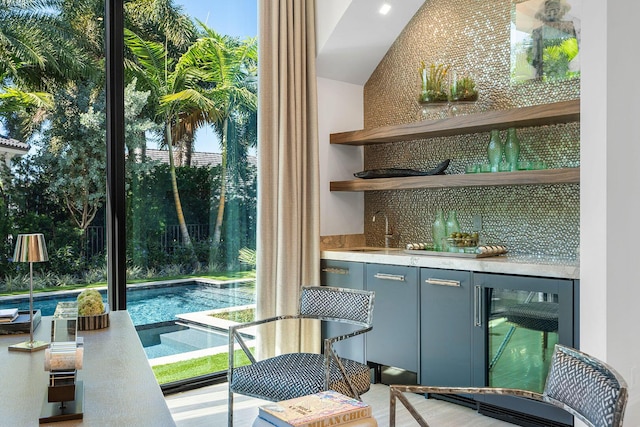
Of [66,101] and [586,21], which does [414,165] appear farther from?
[66,101]

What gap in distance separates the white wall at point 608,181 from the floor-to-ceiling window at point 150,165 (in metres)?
2.04

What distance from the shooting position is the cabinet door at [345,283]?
3.81 meters

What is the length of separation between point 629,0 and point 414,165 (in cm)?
173

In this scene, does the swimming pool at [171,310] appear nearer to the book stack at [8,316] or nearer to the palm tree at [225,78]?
the palm tree at [225,78]

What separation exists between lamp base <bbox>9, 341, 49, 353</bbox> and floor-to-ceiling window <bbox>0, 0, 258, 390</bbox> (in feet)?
4.10

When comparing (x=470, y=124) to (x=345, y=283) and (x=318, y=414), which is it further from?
(x=318, y=414)

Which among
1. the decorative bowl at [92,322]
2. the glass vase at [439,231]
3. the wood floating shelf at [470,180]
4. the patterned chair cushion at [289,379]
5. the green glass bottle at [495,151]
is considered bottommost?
the patterned chair cushion at [289,379]

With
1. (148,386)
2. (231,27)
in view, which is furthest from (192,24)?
(148,386)

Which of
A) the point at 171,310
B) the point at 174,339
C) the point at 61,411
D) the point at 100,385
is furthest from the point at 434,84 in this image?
the point at 61,411

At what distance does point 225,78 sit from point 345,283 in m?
1.52

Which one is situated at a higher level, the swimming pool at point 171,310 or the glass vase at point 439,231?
the glass vase at point 439,231

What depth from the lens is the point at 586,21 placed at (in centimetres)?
270

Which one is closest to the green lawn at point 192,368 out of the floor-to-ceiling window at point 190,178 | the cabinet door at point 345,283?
the floor-to-ceiling window at point 190,178

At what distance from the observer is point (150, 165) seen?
3486 mm
